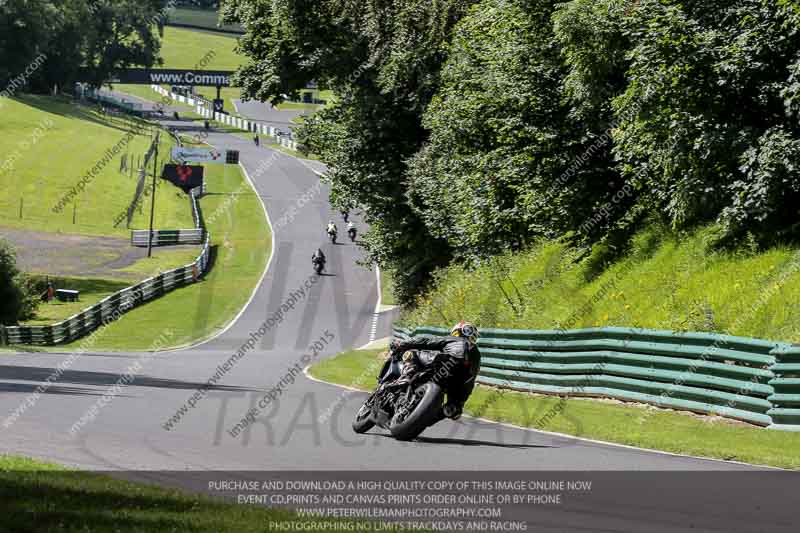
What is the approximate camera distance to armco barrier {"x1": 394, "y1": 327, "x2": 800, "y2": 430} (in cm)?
1548

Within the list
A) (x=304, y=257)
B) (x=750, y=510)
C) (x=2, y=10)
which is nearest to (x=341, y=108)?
(x=304, y=257)

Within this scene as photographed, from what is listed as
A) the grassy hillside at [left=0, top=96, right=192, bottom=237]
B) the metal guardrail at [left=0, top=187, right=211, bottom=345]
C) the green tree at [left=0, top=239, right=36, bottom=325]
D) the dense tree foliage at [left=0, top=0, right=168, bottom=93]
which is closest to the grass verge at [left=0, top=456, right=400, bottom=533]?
the metal guardrail at [left=0, top=187, right=211, bottom=345]

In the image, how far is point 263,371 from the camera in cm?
3056

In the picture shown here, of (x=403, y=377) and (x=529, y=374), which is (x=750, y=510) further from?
(x=529, y=374)

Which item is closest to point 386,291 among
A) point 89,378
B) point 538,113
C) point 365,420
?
point 538,113

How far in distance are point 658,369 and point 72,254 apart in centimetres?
5199

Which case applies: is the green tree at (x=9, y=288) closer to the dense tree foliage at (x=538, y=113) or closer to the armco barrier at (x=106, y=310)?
the armco barrier at (x=106, y=310)

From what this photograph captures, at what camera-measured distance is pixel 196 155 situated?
106 metres

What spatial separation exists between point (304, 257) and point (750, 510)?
195ft

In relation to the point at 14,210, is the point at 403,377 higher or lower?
higher

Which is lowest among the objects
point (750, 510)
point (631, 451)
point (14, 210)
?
point (14, 210)

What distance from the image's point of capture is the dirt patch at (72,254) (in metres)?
59.4

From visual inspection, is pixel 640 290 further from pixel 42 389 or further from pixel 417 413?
pixel 417 413

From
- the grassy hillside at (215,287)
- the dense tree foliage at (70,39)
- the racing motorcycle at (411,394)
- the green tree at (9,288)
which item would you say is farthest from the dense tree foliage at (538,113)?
the dense tree foliage at (70,39)
